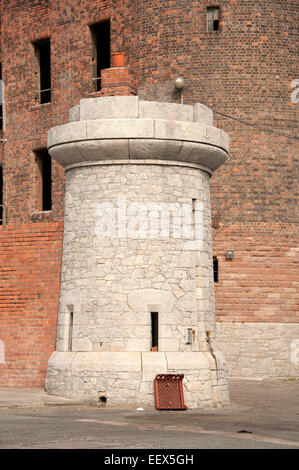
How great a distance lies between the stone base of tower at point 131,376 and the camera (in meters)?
15.5

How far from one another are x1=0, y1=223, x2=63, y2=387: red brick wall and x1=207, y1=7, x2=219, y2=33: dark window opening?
437 inches

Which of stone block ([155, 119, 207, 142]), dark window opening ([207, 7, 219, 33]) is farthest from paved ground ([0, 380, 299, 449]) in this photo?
dark window opening ([207, 7, 219, 33])

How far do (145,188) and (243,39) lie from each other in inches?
487

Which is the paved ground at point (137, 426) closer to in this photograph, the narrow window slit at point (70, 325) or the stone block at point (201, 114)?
the narrow window slit at point (70, 325)

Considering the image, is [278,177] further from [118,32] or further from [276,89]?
[118,32]

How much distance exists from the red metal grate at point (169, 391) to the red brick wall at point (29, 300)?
12.8 ft

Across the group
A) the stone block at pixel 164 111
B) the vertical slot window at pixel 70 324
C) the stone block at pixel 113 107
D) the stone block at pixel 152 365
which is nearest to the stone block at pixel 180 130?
the stone block at pixel 164 111

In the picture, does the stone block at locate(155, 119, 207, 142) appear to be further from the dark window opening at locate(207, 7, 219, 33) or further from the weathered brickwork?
the dark window opening at locate(207, 7, 219, 33)

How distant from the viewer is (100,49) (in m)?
31.1

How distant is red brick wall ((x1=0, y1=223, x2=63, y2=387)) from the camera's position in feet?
61.8

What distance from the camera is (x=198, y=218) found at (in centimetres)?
1678

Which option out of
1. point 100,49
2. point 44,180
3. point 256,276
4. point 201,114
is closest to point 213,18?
point 100,49

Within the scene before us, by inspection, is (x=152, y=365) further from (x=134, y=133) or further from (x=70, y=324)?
(x=134, y=133)
